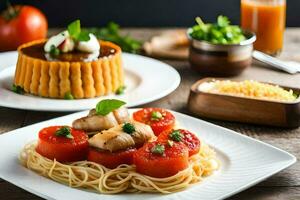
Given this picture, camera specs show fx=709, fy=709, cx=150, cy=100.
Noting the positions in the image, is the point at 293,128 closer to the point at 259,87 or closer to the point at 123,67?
the point at 259,87

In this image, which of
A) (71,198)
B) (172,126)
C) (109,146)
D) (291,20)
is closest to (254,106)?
(172,126)

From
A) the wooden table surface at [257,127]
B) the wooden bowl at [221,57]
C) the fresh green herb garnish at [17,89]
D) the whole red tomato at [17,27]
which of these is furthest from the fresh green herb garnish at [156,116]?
the whole red tomato at [17,27]

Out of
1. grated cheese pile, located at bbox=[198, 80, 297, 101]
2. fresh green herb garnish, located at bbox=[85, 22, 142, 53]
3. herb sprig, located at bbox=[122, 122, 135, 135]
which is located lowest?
fresh green herb garnish, located at bbox=[85, 22, 142, 53]

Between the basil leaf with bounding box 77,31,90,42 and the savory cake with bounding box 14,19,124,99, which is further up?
the basil leaf with bounding box 77,31,90,42

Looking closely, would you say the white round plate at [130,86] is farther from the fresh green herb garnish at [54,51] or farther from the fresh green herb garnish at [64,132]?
the fresh green herb garnish at [64,132]

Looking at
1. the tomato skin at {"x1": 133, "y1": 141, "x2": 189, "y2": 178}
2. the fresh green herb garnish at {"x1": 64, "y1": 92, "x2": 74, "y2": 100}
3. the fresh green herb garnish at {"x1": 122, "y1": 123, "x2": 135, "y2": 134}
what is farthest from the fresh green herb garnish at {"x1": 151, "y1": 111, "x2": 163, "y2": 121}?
the fresh green herb garnish at {"x1": 64, "y1": 92, "x2": 74, "y2": 100}

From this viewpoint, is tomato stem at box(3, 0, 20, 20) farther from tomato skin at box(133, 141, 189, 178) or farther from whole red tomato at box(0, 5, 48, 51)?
tomato skin at box(133, 141, 189, 178)

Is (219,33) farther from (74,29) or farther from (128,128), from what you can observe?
(128,128)
